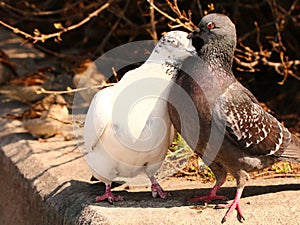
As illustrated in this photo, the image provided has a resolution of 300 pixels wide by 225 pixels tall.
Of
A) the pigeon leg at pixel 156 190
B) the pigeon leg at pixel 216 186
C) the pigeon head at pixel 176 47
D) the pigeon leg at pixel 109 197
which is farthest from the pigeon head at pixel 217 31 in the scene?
the pigeon leg at pixel 109 197

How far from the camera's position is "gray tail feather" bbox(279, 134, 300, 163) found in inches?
130

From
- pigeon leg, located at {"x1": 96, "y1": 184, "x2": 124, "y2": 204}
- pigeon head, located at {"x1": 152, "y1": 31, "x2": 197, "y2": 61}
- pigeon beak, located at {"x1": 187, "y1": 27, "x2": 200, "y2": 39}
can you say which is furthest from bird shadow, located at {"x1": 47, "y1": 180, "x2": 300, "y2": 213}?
pigeon beak, located at {"x1": 187, "y1": 27, "x2": 200, "y2": 39}

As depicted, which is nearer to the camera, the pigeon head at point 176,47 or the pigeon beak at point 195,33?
the pigeon beak at point 195,33

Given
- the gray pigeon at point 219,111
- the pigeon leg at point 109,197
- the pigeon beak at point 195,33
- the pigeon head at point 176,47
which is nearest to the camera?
the gray pigeon at point 219,111

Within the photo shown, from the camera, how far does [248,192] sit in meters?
3.48

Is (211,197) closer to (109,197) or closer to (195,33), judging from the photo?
(109,197)

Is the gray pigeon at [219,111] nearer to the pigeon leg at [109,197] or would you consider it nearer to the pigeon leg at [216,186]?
the pigeon leg at [216,186]

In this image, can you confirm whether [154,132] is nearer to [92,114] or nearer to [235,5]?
[92,114]

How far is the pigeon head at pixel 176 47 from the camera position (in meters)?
3.24

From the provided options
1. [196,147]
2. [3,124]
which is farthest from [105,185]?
[3,124]

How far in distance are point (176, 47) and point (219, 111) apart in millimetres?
439

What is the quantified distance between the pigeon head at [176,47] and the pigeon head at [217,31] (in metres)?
0.14

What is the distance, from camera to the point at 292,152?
334 centimetres

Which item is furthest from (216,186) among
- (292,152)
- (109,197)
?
(109,197)
